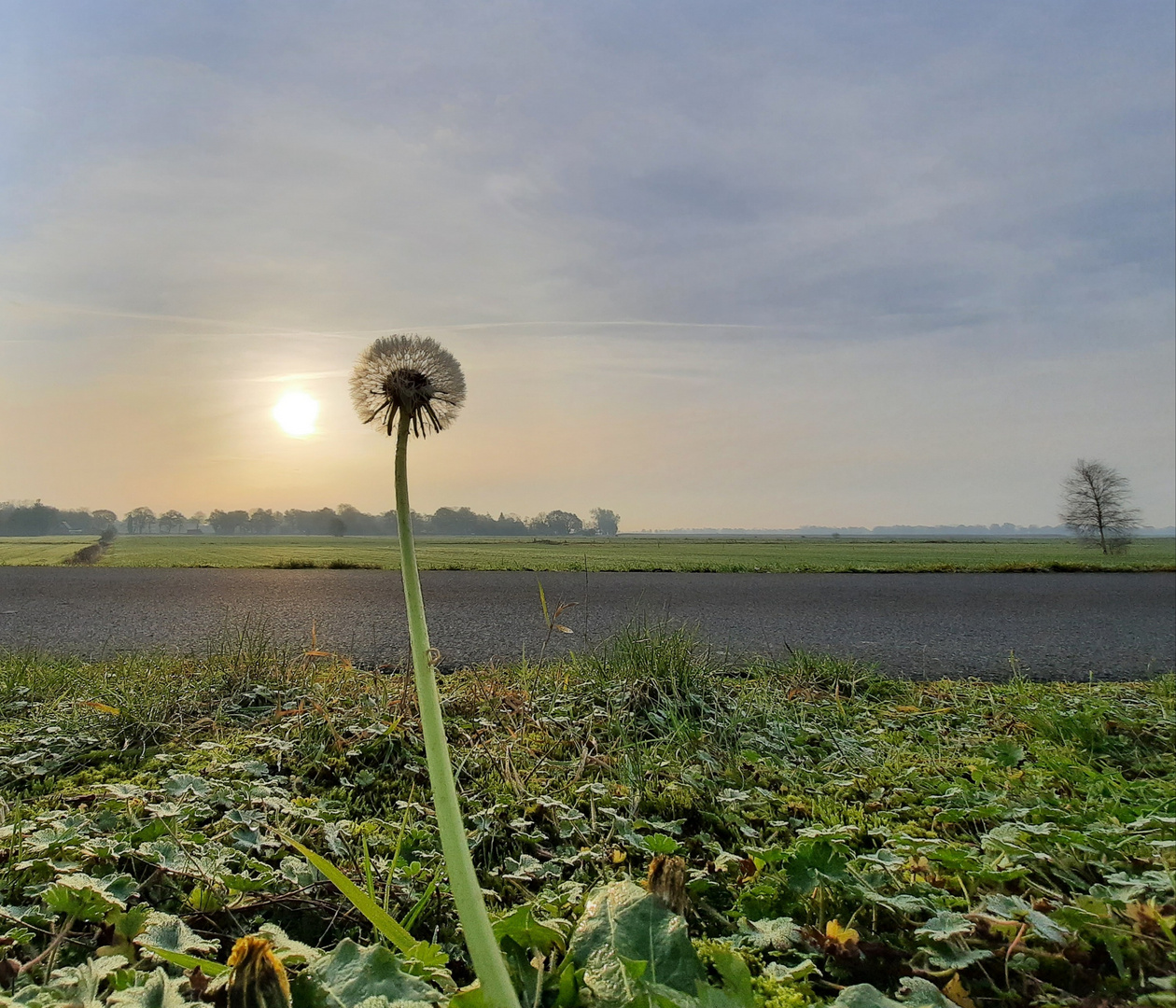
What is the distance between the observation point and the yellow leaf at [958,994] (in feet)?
5.04

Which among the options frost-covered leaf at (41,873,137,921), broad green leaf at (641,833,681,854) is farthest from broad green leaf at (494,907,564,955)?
frost-covered leaf at (41,873,137,921)

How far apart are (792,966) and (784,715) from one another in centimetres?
241

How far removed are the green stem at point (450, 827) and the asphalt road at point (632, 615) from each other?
11.7 feet

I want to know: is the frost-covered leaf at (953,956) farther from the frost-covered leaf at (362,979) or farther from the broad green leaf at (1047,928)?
the frost-covered leaf at (362,979)

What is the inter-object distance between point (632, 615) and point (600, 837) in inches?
173

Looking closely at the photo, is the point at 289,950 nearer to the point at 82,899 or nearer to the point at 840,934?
the point at 82,899

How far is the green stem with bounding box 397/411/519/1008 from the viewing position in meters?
1.08

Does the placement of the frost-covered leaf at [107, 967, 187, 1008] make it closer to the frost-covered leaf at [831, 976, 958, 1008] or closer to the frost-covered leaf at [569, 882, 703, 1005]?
the frost-covered leaf at [569, 882, 703, 1005]

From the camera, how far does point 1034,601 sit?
12242 mm

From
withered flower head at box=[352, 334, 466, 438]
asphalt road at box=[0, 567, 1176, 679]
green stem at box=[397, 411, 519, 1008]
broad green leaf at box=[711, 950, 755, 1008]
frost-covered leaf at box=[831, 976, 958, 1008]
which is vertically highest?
withered flower head at box=[352, 334, 466, 438]

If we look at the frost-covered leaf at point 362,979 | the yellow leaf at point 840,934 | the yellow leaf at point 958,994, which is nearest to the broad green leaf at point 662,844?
the yellow leaf at point 840,934

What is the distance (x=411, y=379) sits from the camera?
143 centimetres

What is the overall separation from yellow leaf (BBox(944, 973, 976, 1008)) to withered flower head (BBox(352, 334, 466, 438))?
158 cm

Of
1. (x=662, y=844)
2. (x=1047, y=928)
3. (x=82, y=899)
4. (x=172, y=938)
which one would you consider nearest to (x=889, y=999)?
(x=1047, y=928)
